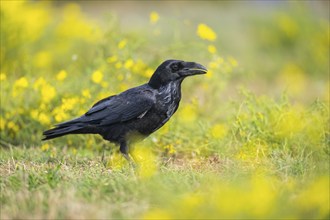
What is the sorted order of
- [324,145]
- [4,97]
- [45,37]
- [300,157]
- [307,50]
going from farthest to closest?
1. [307,50]
2. [45,37]
3. [4,97]
4. [324,145]
5. [300,157]

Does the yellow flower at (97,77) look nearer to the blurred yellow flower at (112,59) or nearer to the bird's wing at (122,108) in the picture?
the blurred yellow flower at (112,59)

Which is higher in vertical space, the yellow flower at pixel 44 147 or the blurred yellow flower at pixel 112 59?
the blurred yellow flower at pixel 112 59

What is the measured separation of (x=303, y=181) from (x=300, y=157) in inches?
36.2

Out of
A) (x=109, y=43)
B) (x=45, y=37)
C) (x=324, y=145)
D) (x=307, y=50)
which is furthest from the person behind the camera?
(x=307, y=50)

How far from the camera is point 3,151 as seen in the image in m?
6.61

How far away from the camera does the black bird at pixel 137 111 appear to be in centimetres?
574

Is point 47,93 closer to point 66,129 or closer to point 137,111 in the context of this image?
point 66,129

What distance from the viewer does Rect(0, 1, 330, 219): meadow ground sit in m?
4.03

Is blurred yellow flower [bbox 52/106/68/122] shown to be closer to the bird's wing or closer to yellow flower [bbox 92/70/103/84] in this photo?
yellow flower [bbox 92/70/103/84]

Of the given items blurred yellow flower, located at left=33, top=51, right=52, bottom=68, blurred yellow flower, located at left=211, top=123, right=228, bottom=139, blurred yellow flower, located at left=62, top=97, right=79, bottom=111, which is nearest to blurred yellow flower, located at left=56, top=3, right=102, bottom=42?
blurred yellow flower, located at left=33, top=51, right=52, bottom=68

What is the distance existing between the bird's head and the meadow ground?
0.59 metres

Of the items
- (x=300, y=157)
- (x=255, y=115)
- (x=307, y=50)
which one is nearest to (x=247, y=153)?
(x=300, y=157)

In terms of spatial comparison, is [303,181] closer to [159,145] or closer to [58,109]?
[159,145]

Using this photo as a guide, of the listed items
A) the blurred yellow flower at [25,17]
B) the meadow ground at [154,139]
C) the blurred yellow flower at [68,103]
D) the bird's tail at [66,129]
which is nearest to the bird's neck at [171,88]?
the meadow ground at [154,139]
